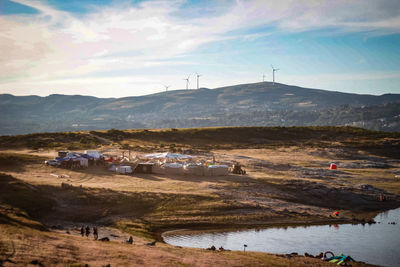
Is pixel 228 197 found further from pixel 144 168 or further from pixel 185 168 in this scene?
pixel 144 168

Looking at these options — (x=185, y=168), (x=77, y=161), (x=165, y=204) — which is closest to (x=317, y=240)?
(x=165, y=204)

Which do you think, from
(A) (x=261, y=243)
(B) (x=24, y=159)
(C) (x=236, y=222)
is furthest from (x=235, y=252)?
(B) (x=24, y=159)

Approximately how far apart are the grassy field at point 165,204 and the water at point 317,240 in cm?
234

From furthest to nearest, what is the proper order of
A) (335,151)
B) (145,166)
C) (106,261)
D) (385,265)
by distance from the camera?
(335,151) < (145,166) < (385,265) < (106,261)

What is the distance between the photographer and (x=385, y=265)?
30422 millimetres

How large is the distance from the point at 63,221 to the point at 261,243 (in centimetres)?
1874

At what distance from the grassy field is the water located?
7.69 feet

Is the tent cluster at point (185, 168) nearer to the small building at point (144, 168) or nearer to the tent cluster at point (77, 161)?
the small building at point (144, 168)

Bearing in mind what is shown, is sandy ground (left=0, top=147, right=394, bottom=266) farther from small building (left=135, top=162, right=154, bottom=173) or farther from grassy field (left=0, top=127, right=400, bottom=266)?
small building (left=135, top=162, right=154, bottom=173)

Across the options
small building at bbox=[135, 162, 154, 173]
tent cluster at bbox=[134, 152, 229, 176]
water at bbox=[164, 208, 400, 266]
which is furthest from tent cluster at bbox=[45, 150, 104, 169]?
water at bbox=[164, 208, 400, 266]

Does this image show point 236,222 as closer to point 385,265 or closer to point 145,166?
point 385,265

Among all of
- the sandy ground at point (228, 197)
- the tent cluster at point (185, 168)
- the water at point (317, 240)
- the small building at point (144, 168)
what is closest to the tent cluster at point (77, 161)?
the sandy ground at point (228, 197)

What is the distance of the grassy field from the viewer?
91.9 ft

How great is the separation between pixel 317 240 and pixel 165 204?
1648cm
